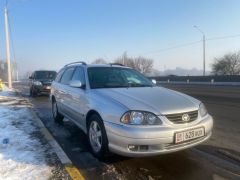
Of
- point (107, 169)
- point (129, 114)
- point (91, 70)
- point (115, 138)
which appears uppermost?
point (91, 70)

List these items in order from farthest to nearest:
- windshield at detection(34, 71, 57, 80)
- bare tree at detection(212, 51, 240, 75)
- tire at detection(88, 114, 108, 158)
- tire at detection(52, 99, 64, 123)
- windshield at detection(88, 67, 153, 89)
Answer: bare tree at detection(212, 51, 240, 75) → windshield at detection(34, 71, 57, 80) → tire at detection(52, 99, 64, 123) → windshield at detection(88, 67, 153, 89) → tire at detection(88, 114, 108, 158)

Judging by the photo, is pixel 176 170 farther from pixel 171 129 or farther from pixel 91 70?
pixel 91 70

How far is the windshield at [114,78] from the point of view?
5771 millimetres

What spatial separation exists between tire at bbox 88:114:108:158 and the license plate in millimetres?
1147

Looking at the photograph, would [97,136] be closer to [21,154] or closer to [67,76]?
[21,154]

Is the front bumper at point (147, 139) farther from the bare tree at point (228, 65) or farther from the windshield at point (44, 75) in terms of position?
the bare tree at point (228, 65)

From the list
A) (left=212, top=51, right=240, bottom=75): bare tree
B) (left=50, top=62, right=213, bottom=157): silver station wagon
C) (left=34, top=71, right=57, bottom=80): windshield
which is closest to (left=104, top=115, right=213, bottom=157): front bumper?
(left=50, top=62, right=213, bottom=157): silver station wagon

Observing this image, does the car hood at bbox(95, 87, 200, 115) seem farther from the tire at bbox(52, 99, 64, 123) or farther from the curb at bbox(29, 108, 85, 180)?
the tire at bbox(52, 99, 64, 123)

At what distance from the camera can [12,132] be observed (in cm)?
678

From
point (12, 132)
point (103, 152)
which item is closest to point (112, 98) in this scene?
point (103, 152)

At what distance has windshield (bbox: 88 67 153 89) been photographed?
577 cm

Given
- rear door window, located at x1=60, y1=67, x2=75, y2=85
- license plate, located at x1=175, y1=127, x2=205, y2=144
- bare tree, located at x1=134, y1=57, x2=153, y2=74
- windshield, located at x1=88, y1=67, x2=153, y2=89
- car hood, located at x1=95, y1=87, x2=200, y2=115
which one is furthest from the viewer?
bare tree, located at x1=134, y1=57, x2=153, y2=74

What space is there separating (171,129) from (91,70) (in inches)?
99.2

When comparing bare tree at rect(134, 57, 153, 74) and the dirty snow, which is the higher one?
bare tree at rect(134, 57, 153, 74)
